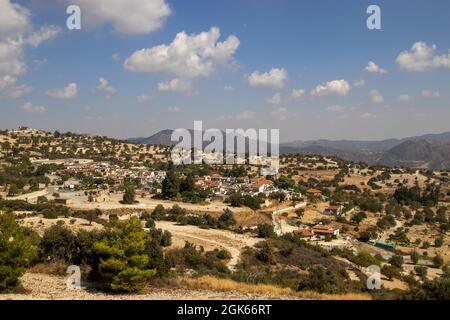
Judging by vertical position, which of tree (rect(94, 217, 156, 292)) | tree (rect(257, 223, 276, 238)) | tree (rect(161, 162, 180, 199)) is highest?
tree (rect(94, 217, 156, 292))

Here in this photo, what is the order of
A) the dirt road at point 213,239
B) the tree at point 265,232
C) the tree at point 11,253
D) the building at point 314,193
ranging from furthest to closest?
1. the building at point 314,193
2. the tree at point 265,232
3. the dirt road at point 213,239
4. the tree at point 11,253

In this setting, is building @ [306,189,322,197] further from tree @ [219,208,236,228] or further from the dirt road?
the dirt road

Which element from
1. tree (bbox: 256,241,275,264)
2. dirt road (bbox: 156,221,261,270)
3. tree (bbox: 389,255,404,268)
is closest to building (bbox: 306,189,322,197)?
tree (bbox: 389,255,404,268)

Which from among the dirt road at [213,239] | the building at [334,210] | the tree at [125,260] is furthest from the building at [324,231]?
the tree at [125,260]

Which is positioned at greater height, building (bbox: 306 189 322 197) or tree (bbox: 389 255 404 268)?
building (bbox: 306 189 322 197)

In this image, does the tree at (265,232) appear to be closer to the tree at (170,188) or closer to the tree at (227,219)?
the tree at (227,219)

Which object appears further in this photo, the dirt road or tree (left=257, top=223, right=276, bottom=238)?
tree (left=257, top=223, right=276, bottom=238)

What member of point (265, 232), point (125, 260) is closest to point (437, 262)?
point (265, 232)
